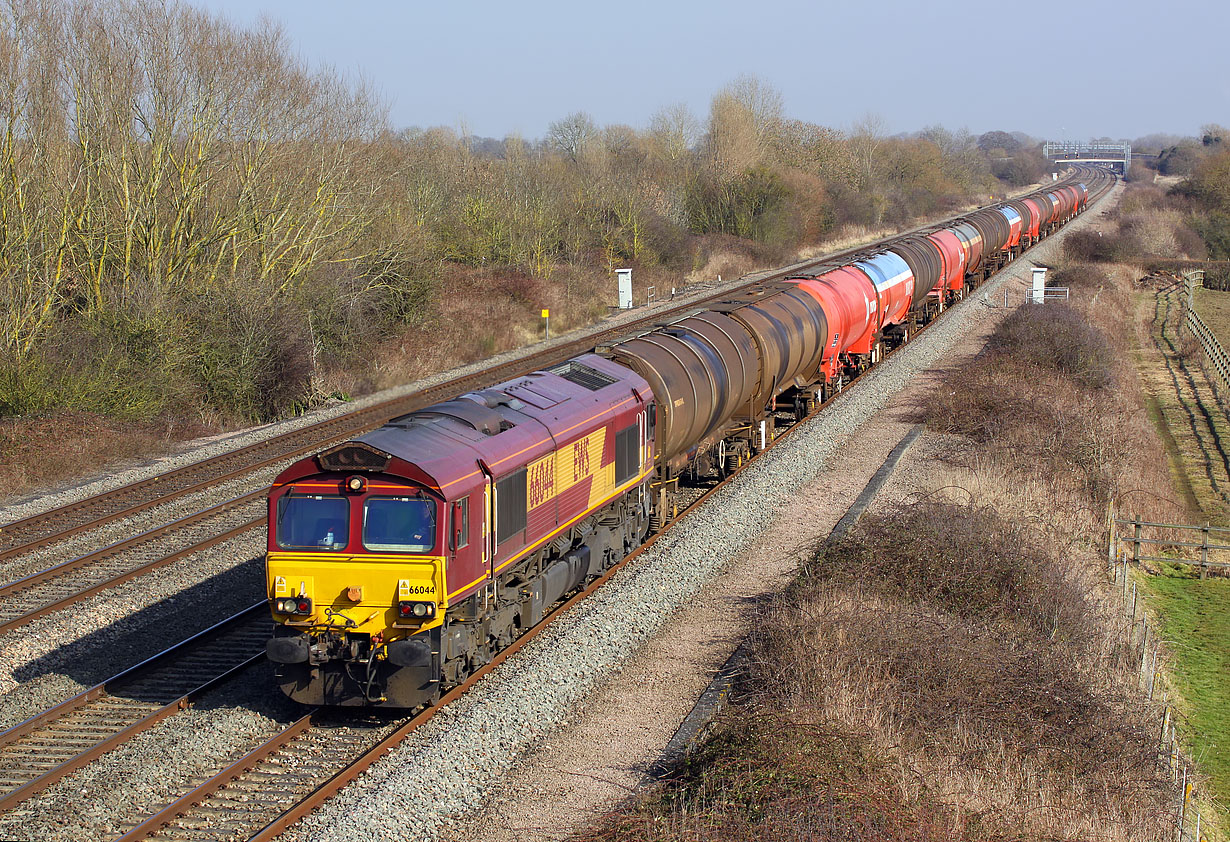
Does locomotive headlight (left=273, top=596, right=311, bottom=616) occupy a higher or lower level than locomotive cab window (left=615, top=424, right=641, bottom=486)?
lower

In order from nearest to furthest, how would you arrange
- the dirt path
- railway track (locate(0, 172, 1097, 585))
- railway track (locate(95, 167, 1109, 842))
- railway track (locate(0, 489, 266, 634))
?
railway track (locate(95, 167, 1109, 842)) → railway track (locate(0, 489, 266, 634)) → railway track (locate(0, 172, 1097, 585)) → the dirt path

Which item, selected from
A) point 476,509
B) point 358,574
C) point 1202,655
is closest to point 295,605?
point 358,574

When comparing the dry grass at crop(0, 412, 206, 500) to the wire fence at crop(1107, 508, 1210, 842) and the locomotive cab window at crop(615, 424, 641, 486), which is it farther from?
the wire fence at crop(1107, 508, 1210, 842)

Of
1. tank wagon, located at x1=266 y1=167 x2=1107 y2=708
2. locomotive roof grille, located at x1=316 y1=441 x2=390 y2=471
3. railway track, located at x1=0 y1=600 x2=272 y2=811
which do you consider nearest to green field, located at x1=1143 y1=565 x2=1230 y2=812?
tank wagon, located at x1=266 y1=167 x2=1107 y2=708

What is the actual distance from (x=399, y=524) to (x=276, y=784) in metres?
2.59

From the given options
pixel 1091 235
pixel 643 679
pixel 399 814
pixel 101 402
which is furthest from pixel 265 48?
pixel 1091 235

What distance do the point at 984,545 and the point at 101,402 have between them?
19.6 metres

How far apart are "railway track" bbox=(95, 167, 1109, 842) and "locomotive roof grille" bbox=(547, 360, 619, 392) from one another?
5026 mm

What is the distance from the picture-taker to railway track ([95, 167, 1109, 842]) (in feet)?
30.7

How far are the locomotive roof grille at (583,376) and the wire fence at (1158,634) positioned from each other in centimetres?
775

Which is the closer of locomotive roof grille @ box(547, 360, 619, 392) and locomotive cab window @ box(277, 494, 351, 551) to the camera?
locomotive cab window @ box(277, 494, 351, 551)

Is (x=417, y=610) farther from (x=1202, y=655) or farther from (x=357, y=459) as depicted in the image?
(x=1202, y=655)

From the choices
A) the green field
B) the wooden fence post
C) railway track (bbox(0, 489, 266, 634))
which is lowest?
the green field

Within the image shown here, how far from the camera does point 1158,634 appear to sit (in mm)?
16547
